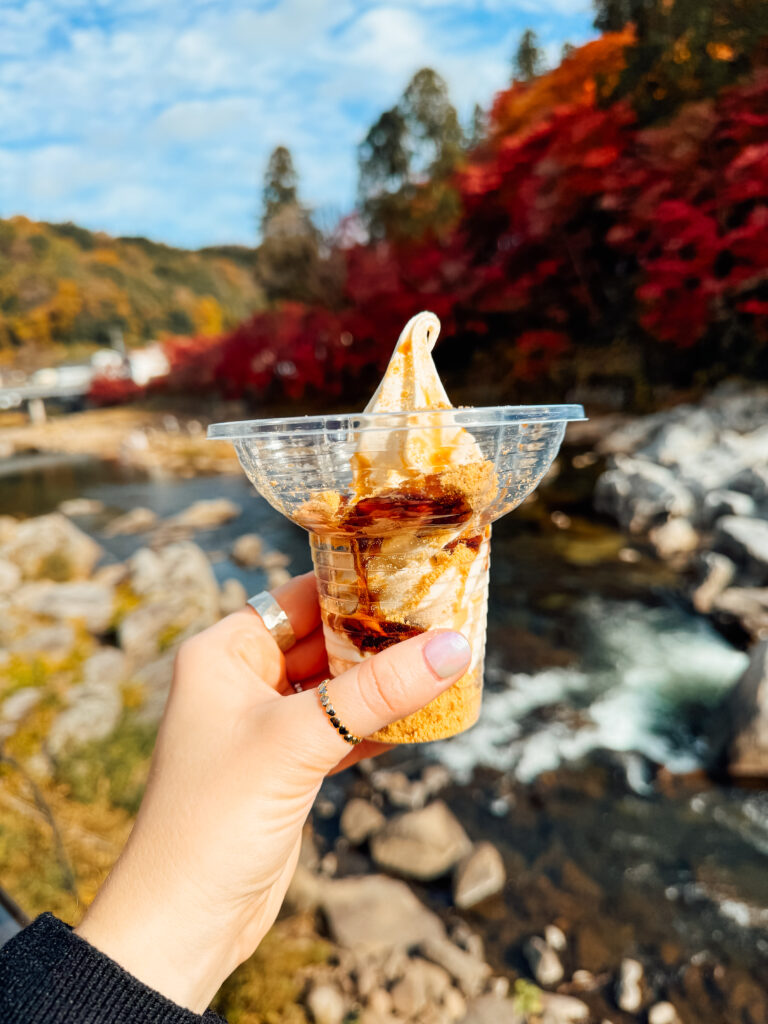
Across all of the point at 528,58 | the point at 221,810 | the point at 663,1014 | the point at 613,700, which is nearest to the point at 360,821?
the point at 663,1014

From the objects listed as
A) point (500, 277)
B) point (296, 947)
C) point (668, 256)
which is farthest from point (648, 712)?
point (500, 277)

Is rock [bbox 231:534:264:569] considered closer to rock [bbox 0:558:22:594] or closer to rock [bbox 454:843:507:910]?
rock [bbox 0:558:22:594]

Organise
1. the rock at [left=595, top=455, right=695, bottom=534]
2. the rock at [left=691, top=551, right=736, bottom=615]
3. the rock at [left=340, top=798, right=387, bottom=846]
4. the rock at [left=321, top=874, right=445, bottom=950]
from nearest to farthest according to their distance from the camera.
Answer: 1. the rock at [left=321, top=874, right=445, bottom=950]
2. the rock at [left=340, top=798, right=387, bottom=846]
3. the rock at [left=691, top=551, right=736, bottom=615]
4. the rock at [left=595, top=455, right=695, bottom=534]

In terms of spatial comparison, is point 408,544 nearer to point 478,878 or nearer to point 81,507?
point 478,878

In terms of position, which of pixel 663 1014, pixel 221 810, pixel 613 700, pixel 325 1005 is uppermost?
pixel 221 810

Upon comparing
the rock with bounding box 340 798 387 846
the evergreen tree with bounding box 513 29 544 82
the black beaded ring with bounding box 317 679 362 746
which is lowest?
the rock with bounding box 340 798 387 846

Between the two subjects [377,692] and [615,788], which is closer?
[377,692]

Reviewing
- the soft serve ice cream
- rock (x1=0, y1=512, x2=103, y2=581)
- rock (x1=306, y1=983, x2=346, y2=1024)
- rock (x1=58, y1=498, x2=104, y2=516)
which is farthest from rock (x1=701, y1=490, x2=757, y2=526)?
rock (x1=58, y1=498, x2=104, y2=516)

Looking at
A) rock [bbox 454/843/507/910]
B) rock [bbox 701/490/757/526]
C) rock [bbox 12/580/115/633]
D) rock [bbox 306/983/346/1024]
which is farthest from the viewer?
rock [bbox 701/490/757/526]

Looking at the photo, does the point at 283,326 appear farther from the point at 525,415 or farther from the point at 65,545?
the point at 525,415
